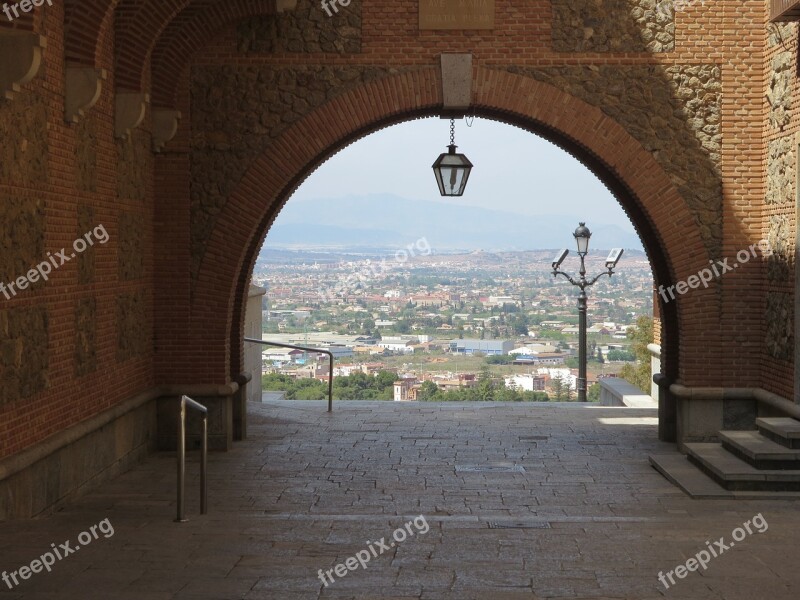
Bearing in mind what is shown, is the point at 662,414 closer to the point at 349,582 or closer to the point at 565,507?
the point at 565,507

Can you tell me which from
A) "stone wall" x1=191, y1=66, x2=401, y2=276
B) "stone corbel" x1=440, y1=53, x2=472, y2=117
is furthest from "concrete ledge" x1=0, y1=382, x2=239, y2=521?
"stone corbel" x1=440, y1=53, x2=472, y2=117

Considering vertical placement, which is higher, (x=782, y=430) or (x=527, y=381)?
(x=782, y=430)

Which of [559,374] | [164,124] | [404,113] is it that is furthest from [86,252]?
[559,374]

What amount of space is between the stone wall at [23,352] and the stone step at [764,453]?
5567 mm

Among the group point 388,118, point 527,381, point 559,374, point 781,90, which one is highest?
point 781,90

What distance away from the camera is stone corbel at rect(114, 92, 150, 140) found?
1011 cm

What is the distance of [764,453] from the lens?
9.09 metres

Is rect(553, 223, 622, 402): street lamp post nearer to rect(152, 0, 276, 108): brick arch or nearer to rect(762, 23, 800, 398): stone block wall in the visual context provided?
rect(762, 23, 800, 398): stone block wall

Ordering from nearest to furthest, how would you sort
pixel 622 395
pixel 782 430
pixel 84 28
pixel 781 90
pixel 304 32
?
pixel 84 28 < pixel 782 430 < pixel 781 90 < pixel 304 32 < pixel 622 395

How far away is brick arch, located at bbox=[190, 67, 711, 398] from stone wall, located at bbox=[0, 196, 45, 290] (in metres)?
3.40

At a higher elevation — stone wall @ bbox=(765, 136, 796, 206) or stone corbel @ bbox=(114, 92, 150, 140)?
stone corbel @ bbox=(114, 92, 150, 140)

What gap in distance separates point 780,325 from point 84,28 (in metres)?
6.88

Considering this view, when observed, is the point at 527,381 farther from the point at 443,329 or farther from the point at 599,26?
the point at 599,26

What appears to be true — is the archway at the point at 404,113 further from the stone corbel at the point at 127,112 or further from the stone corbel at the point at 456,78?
the stone corbel at the point at 127,112
